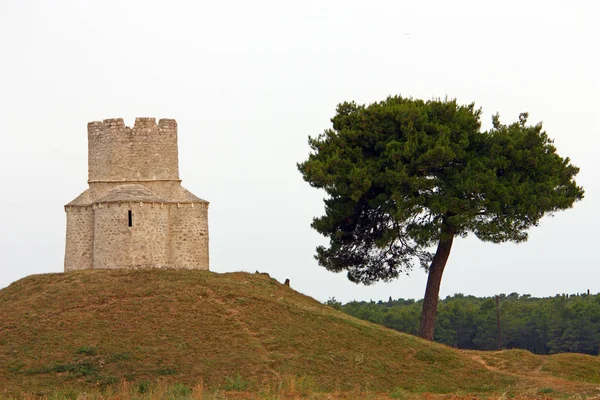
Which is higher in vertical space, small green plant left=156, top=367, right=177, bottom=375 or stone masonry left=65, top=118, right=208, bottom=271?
stone masonry left=65, top=118, right=208, bottom=271

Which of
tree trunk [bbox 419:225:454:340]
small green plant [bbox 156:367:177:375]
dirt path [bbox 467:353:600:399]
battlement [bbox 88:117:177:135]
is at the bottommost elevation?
dirt path [bbox 467:353:600:399]

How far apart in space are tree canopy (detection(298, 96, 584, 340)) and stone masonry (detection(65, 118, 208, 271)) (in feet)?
16.6

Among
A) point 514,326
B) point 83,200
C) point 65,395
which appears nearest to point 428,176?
point 83,200

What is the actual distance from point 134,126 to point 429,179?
40.2 ft

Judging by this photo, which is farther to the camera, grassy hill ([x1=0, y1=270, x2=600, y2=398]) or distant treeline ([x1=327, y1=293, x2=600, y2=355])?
distant treeline ([x1=327, y1=293, x2=600, y2=355])

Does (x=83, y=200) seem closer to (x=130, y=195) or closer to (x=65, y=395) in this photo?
(x=130, y=195)

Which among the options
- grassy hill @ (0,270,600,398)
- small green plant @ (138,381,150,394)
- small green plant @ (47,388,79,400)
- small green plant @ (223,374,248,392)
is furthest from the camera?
grassy hill @ (0,270,600,398)

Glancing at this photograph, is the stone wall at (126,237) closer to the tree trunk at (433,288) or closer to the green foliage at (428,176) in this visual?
the green foliage at (428,176)

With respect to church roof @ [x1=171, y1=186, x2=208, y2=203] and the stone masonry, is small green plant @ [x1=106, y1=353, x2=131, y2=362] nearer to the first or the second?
the stone masonry

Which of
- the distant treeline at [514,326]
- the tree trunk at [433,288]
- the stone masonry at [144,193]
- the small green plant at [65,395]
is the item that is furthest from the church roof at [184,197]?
the distant treeline at [514,326]

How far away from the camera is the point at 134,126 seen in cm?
3834

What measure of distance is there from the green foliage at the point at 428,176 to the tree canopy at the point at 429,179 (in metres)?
0.04

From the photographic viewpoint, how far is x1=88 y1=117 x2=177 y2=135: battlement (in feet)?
125

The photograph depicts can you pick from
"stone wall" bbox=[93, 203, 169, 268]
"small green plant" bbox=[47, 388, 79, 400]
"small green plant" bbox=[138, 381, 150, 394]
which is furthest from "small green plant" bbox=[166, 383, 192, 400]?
"stone wall" bbox=[93, 203, 169, 268]
